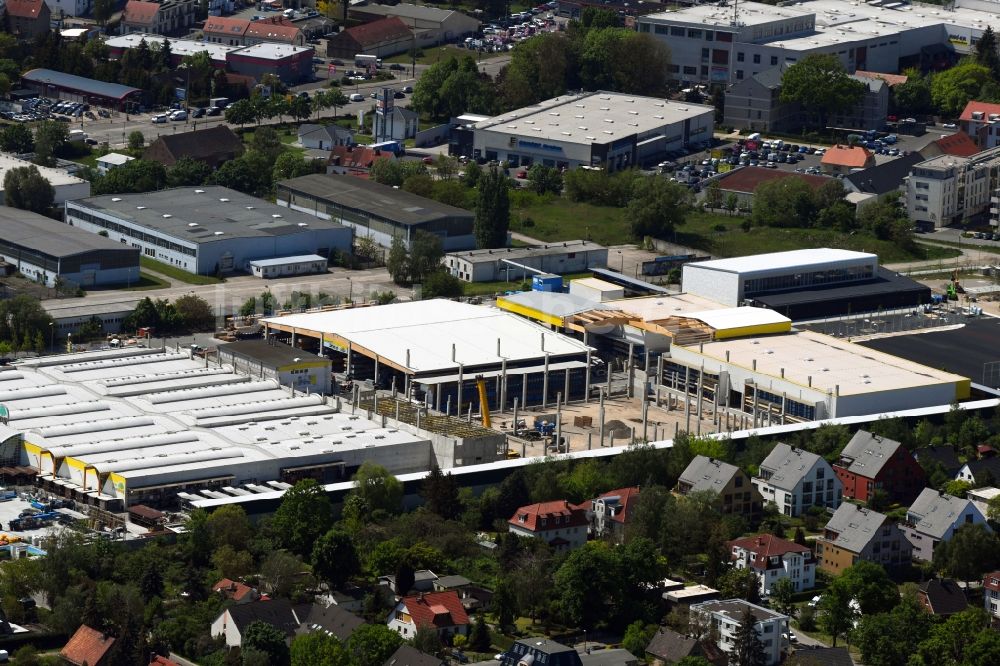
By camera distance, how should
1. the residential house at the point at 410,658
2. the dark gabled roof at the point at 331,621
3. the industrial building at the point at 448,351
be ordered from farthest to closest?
the industrial building at the point at 448,351, the dark gabled roof at the point at 331,621, the residential house at the point at 410,658

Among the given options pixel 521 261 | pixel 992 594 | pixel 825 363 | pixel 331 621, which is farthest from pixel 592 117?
pixel 331 621

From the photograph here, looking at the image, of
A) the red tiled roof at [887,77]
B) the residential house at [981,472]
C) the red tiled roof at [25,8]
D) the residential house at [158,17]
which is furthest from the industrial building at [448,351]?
the residential house at [158,17]

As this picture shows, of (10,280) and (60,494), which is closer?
(60,494)

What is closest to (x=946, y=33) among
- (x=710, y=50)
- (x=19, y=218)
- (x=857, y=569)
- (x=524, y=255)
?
(x=710, y=50)

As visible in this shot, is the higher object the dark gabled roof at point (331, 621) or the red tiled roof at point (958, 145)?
the dark gabled roof at point (331, 621)

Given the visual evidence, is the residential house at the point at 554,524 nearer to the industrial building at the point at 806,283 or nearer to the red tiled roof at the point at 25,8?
the industrial building at the point at 806,283

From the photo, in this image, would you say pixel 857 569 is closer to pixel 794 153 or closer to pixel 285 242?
pixel 285 242
